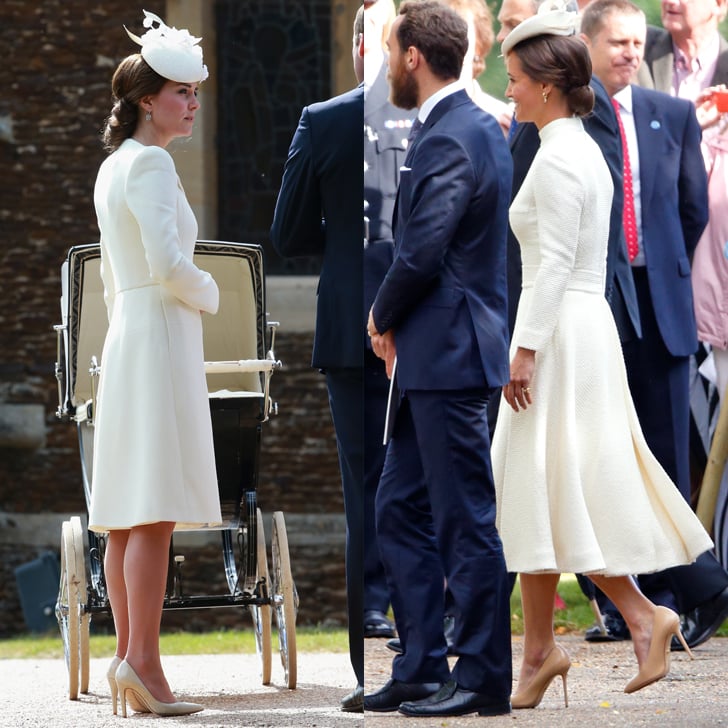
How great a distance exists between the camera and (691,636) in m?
5.43

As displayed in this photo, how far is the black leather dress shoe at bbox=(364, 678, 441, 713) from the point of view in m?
4.39

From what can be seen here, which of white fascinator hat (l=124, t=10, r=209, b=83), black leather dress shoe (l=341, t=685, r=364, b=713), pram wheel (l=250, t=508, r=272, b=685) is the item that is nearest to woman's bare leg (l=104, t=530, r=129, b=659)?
pram wheel (l=250, t=508, r=272, b=685)

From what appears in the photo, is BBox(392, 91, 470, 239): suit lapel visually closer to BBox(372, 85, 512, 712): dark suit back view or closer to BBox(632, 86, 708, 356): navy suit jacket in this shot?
BBox(372, 85, 512, 712): dark suit back view

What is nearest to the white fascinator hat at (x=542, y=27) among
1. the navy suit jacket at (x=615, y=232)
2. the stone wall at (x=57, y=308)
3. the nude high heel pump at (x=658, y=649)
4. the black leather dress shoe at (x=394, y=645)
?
the navy suit jacket at (x=615, y=232)

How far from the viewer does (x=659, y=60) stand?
5402 millimetres

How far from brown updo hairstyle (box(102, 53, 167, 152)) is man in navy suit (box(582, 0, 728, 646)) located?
1.53 m

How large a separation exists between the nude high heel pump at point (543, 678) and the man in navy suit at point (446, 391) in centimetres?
23

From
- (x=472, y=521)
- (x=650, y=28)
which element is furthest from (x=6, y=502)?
(x=650, y=28)

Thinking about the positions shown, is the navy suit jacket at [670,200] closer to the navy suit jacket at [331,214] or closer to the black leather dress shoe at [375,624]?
the navy suit jacket at [331,214]

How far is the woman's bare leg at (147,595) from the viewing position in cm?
433

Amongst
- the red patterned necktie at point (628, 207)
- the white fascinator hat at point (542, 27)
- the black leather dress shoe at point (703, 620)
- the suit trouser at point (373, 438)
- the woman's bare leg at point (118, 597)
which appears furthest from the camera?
the black leather dress shoe at point (703, 620)

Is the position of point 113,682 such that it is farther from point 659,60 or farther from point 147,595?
point 659,60

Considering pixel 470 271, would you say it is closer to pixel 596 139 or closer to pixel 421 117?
pixel 421 117

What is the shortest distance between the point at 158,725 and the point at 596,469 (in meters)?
1.38
